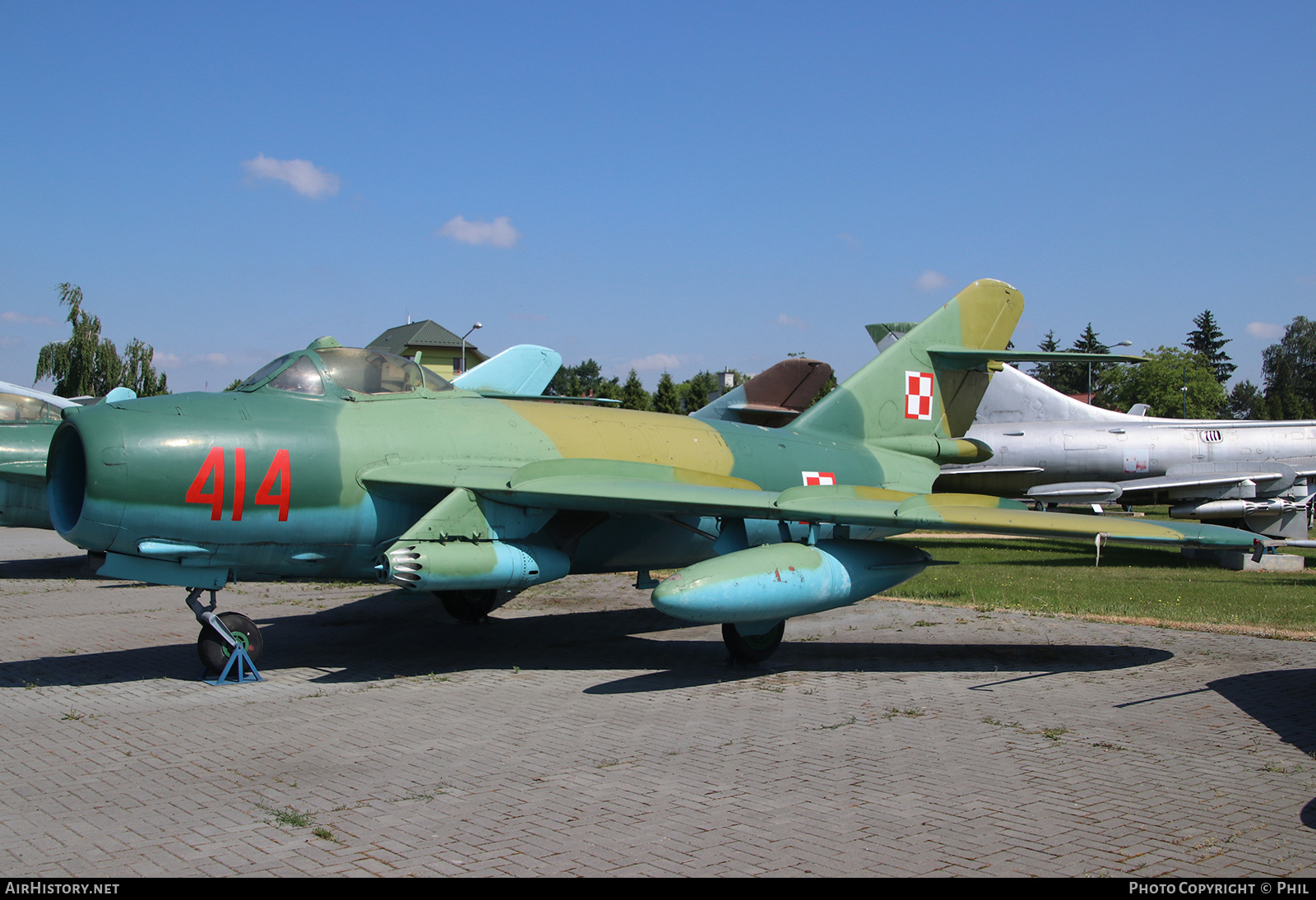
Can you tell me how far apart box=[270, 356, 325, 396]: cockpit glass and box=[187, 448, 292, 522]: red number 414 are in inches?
40.9

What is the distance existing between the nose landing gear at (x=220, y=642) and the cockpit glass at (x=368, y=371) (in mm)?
2462

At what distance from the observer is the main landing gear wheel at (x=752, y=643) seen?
9.20 meters

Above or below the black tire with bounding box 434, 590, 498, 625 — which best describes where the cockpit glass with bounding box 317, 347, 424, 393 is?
above

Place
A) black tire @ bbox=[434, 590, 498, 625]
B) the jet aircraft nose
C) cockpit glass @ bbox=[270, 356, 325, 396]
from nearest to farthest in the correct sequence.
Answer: the jet aircraft nose, cockpit glass @ bbox=[270, 356, 325, 396], black tire @ bbox=[434, 590, 498, 625]

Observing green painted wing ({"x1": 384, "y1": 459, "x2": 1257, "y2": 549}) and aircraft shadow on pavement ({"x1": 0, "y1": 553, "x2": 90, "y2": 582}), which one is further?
aircraft shadow on pavement ({"x1": 0, "y1": 553, "x2": 90, "y2": 582})

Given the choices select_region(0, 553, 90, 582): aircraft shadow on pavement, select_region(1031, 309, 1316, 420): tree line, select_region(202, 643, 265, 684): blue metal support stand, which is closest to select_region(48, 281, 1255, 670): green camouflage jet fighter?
select_region(202, 643, 265, 684): blue metal support stand

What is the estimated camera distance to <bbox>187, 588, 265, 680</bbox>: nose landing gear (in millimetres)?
8500

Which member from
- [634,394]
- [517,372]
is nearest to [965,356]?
[517,372]

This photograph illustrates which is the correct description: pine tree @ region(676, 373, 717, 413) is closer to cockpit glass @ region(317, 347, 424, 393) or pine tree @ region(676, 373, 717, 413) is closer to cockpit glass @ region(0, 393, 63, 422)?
cockpit glass @ region(0, 393, 63, 422)

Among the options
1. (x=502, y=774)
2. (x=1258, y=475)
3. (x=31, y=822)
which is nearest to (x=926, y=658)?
(x=502, y=774)

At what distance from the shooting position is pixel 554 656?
10031 millimetres

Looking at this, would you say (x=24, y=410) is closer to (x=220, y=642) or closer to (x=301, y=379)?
(x=301, y=379)

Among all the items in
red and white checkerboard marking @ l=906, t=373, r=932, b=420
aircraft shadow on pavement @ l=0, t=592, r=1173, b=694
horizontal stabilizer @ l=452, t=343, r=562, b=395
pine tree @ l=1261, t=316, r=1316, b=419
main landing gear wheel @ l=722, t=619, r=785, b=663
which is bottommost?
aircraft shadow on pavement @ l=0, t=592, r=1173, b=694

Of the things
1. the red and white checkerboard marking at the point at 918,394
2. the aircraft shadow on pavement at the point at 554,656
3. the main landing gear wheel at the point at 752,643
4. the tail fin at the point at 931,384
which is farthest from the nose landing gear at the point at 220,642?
the red and white checkerboard marking at the point at 918,394
